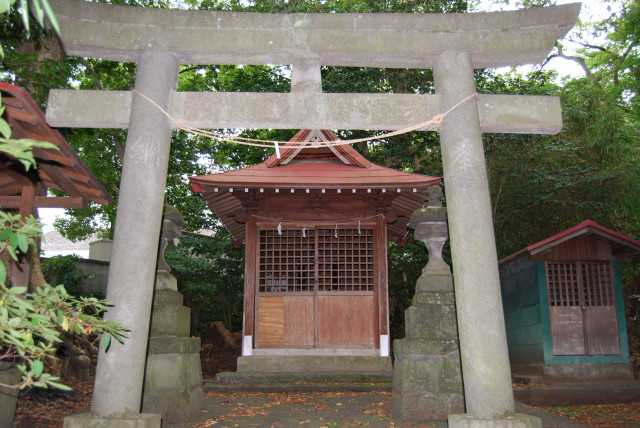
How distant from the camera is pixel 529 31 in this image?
16.7 feet

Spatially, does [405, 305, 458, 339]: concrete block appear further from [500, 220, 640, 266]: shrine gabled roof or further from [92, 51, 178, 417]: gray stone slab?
[500, 220, 640, 266]: shrine gabled roof

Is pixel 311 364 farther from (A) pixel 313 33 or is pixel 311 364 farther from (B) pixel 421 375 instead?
(A) pixel 313 33

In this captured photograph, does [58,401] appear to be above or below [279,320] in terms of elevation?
below

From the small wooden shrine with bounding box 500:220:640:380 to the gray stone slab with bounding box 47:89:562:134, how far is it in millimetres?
6195

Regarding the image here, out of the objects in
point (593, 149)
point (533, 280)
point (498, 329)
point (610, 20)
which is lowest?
point (498, 329)

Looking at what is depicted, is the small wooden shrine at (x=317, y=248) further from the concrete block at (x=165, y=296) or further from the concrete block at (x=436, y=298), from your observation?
the concrete block at (x=436, y=298)

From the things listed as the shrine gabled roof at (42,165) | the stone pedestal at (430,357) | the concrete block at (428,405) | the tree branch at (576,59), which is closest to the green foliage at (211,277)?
the shrine gabled roof at (42,165)

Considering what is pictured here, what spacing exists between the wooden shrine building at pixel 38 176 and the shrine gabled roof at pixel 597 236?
26.7ft

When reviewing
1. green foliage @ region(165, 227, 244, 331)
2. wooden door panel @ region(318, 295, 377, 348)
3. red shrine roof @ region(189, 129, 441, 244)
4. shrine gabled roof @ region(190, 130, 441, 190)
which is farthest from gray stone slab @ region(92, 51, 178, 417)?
green foliage @ region(165, 227, 244, 331)

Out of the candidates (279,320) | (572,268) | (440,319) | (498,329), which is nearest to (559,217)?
(572,268)

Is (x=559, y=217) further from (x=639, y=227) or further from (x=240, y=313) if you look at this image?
(x=240, y=313)

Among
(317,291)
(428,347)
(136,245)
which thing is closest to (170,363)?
(136,245)

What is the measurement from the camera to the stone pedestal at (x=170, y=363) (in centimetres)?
614

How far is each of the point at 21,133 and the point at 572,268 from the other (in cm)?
1001
